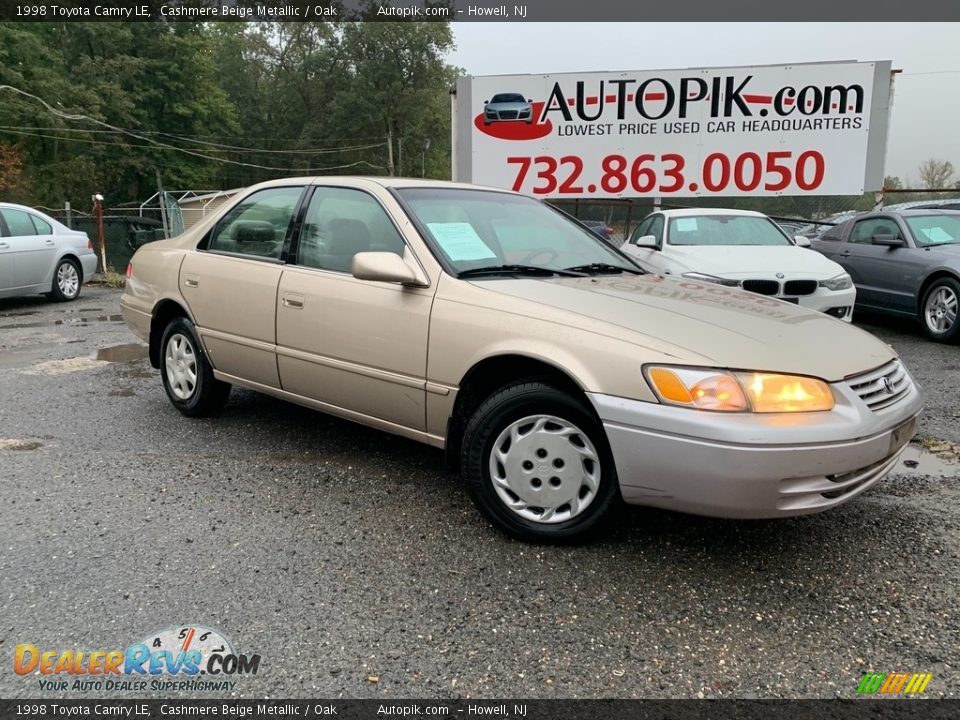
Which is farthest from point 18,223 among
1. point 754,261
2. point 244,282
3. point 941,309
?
point 941,309

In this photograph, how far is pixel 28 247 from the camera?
33.1 feet

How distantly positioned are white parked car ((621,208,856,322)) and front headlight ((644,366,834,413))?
3.93m

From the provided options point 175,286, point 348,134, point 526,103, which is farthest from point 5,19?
point 175,286

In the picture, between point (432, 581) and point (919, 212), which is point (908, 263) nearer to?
point (919, 212)

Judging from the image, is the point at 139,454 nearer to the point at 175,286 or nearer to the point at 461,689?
the point at 175,286

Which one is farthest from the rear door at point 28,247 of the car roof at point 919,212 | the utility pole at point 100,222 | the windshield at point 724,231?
the car roof at point 919,212

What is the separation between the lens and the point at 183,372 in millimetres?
4691

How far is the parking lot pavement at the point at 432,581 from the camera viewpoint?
2191 mm

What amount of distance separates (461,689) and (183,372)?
333cm

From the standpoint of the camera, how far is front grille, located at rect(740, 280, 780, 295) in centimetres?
678

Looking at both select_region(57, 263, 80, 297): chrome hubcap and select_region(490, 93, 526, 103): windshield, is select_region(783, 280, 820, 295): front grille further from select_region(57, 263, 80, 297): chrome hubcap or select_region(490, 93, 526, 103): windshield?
Answer: select_region(57, 263, 80, 297): chrome hubcap

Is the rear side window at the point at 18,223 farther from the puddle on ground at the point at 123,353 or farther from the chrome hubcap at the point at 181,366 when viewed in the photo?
the chrome hubcap at the point at 181,366

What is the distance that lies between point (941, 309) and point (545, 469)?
21.7 feet

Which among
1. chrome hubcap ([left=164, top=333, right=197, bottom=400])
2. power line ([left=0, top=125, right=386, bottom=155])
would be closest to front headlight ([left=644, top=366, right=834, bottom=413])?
chrome hubcap ([left=164, top=333, right=197, bottom=400])
